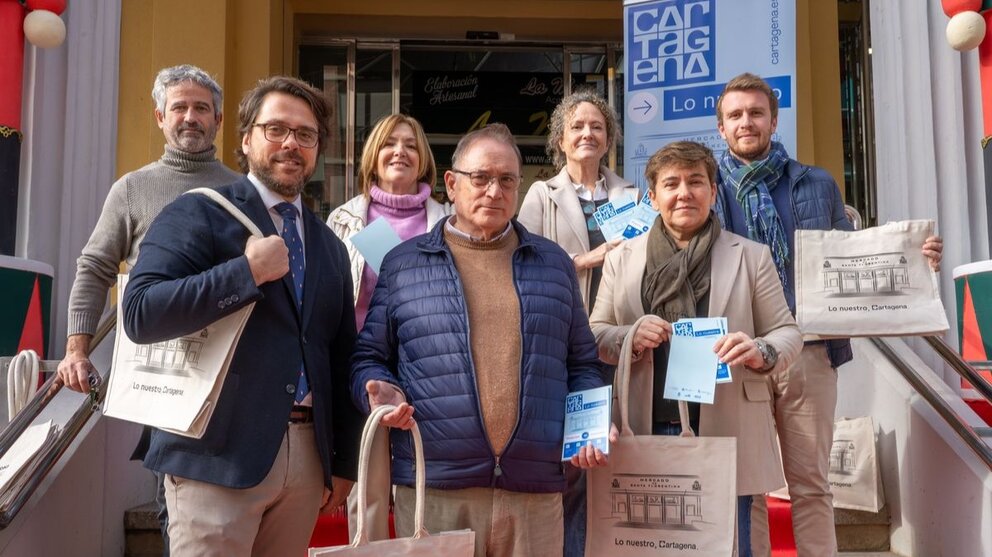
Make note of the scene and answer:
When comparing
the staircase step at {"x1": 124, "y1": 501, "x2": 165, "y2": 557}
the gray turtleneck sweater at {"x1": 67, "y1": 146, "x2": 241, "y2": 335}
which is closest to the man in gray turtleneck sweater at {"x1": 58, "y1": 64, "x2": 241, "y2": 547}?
the gray turtleneck sweater at {"x1": 67, "y1": 146, "x2": 241, "y2": 335}

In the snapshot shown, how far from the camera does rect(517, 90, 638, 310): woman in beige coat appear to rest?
4121 mm

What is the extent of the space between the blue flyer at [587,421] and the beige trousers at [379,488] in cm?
51

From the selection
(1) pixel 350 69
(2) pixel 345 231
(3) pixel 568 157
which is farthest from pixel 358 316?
(1) pixel 350 69

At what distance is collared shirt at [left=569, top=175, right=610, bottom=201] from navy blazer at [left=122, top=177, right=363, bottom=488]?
1711 millimetres

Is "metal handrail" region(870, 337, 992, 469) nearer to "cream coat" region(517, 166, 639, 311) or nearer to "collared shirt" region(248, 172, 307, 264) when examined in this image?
"cream coat" region(517, 166, 639, 311)

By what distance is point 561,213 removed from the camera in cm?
418

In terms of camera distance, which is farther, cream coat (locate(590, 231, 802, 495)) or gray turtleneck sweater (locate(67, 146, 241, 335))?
gray turtleneck sweater (locate(67, 146, 241, 335))

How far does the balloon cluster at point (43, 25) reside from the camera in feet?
19.9

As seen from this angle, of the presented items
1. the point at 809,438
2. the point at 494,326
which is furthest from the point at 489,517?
the point at 809,438

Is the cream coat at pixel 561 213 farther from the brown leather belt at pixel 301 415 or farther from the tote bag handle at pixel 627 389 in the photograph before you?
the brown leather belt at pixel 301 415

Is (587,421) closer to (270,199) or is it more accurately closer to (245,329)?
(245,329)

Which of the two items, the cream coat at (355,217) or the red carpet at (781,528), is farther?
the red carpet at (781,528)

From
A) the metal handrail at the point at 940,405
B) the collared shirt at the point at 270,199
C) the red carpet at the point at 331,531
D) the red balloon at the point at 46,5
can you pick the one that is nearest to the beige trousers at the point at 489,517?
the collared shirt at the point at 270,199

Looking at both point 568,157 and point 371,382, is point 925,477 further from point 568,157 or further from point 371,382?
point 371,382
